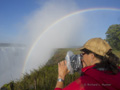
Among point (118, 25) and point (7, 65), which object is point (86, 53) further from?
point (7, 65)

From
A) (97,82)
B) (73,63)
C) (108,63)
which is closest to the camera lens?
(97,82)

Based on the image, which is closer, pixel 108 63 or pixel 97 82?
pixel 97 82

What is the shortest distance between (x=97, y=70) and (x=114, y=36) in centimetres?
2891

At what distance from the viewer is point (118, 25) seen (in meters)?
29.1

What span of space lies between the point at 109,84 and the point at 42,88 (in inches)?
129

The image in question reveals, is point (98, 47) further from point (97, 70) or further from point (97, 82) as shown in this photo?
point (97, 82)

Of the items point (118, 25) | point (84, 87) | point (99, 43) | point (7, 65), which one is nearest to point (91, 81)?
point (84, 87)

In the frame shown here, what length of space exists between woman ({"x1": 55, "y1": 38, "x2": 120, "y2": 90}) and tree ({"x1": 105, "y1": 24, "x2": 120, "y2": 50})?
85.0 feet

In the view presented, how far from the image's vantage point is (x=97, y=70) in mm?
1285

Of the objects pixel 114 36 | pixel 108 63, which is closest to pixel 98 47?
pixel 108 63

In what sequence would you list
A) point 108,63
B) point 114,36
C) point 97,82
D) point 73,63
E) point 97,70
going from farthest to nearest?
point 114,36 → point 73,63 → point 108,63 → point 97,70 → point 97,82

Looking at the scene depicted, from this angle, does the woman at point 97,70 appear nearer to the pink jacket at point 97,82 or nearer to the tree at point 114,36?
the pink jacket at point 97,82

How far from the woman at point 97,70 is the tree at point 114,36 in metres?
25.9

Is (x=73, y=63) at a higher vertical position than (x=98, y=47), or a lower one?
lower
